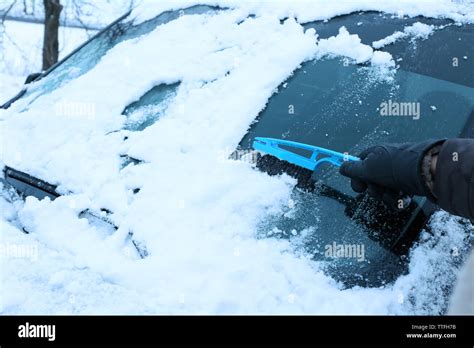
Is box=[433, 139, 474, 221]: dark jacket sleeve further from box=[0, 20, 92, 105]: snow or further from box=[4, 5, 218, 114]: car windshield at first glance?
box=[0, 20, 92, 105]: snow

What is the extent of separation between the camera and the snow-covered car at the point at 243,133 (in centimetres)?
174

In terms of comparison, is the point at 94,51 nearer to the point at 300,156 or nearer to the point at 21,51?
the point at 300,156

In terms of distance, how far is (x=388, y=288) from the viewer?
1.56m

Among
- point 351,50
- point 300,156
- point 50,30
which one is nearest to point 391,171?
point 300,156

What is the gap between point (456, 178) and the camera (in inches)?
58.7

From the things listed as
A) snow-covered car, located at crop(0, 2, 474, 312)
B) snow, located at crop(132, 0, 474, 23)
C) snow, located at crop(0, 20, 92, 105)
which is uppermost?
snow, located at crop(132, 0, 474, 23)

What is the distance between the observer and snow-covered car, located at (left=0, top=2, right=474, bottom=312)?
174 centimetres

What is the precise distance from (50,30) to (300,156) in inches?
317

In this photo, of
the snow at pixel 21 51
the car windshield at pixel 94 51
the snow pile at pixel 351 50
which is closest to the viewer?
the snow pile at pixel 351 50

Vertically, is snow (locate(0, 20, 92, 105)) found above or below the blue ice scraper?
below

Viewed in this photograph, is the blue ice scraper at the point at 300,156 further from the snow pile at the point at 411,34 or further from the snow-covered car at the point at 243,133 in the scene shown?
the snow pile at the point at 411,34

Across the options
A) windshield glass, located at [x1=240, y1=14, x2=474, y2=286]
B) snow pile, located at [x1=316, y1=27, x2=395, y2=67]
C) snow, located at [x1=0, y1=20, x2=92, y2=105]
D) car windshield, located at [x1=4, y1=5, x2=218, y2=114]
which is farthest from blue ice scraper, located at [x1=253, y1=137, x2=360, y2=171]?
snow, located at [x1=0, y1=20, x2=92, y2=105]

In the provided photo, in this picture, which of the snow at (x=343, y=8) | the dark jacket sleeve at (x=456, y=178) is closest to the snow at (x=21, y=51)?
the snow at (x=343, y=8)

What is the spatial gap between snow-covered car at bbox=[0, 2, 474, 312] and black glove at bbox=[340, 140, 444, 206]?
0.06 metres
